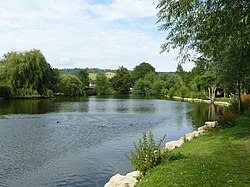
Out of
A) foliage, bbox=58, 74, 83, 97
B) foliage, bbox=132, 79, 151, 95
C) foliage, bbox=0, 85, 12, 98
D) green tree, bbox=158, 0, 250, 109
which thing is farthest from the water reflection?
foliage, bbox=132, 79, 151, 95

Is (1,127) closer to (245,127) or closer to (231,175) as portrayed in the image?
(245,127)

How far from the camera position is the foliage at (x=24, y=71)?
62.0 metres

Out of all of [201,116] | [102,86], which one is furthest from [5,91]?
[102,86]

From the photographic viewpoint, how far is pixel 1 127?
2753cm

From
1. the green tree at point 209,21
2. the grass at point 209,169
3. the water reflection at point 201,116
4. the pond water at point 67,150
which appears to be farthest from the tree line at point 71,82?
the pond water at point 67,150

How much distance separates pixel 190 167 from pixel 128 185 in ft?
6.72

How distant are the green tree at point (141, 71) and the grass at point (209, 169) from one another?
402ft

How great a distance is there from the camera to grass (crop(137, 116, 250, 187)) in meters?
7.48

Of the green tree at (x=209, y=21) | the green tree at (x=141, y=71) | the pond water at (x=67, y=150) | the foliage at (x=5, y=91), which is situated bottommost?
the pond water at (x=67, y=150)

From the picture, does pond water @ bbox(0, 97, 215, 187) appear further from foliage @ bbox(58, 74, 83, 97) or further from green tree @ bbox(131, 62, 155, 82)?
green tree @ bbox(131, 62, 155, 82)

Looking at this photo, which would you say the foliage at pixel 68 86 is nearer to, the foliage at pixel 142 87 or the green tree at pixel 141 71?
the foliage at pixel 142 87

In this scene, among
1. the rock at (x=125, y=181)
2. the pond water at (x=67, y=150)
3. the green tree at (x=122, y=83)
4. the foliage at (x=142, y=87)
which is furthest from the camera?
the green tree at (x=122, y=83)

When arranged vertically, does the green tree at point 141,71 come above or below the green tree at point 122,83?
above

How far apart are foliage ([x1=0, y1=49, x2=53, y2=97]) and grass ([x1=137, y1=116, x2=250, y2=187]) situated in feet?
183
